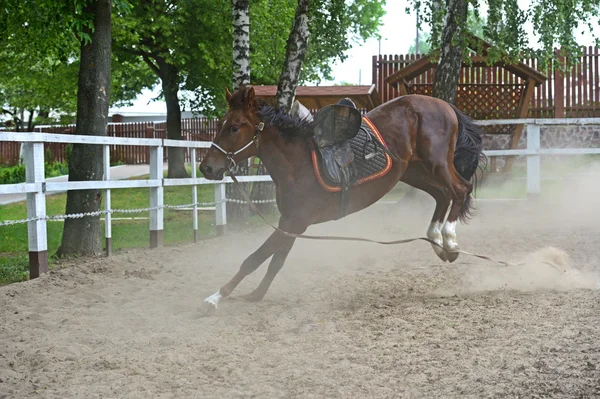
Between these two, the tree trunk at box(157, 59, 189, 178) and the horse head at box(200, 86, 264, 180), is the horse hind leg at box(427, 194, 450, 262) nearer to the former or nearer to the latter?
the horse head at box(200, 86, 264, 180)

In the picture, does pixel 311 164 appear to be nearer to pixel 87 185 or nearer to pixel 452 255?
pixel 452 255

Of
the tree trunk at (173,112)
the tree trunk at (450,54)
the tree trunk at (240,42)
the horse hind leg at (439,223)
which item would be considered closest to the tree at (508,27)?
the tree trunk at (450,54)

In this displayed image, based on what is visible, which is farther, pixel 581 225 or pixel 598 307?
pixel 581 225

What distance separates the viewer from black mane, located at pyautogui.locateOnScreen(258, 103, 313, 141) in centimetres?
637

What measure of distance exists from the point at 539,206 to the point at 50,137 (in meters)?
8.97

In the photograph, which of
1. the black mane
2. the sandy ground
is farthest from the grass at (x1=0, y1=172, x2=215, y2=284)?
the black mane

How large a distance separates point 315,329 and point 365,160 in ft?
6.24

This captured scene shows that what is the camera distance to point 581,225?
36.1ft

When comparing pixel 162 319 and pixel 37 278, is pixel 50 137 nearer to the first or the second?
pixel 37 278

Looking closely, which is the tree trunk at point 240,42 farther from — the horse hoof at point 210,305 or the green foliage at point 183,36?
the green foliage at point 183,36

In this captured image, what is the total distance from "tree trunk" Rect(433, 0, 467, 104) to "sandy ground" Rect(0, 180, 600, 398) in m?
5.28

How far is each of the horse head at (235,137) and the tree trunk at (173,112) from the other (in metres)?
18.4

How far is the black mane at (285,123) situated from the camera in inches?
251

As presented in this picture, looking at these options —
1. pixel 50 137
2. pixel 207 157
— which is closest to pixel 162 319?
pixel 207 157
